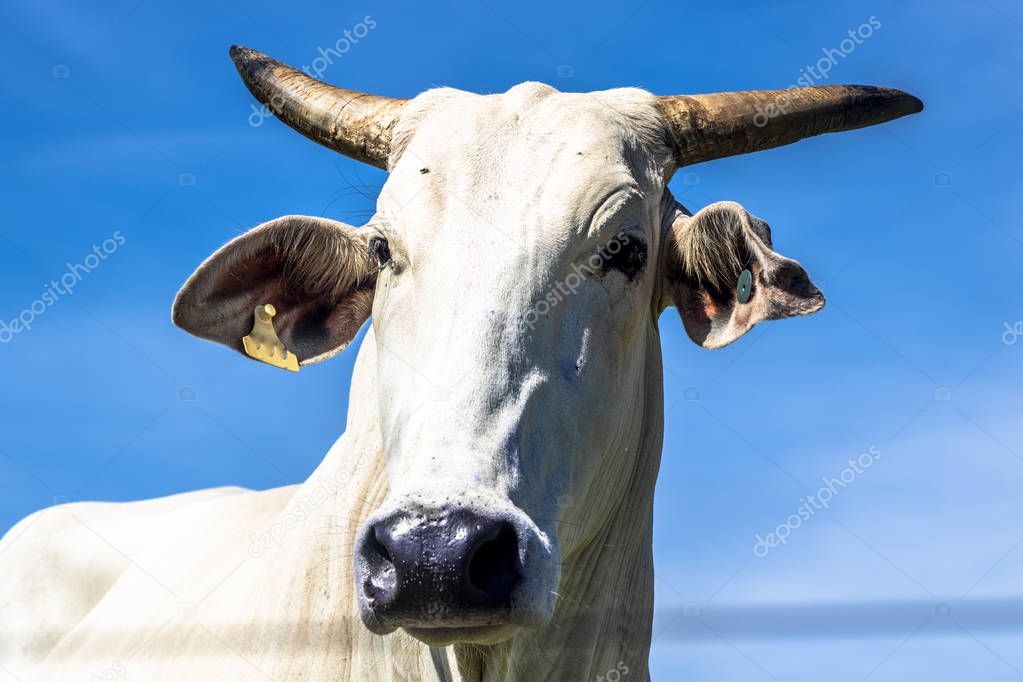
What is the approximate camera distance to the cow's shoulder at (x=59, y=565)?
282 inches

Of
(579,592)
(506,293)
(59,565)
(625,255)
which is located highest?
(506,293)

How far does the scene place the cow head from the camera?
3830mm

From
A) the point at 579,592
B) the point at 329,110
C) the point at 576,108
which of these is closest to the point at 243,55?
A: the point at 329,110

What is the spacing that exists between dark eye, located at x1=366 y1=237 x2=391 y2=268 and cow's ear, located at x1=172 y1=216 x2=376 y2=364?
0.55ft

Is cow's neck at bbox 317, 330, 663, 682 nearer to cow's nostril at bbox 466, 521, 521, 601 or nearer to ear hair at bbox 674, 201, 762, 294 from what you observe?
ear hair at bbox 674, 201, 762, 294

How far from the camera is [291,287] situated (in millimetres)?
5598

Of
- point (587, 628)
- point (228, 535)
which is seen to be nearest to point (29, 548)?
point (228, 535)

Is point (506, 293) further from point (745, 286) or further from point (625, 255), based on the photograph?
point (745, 286)

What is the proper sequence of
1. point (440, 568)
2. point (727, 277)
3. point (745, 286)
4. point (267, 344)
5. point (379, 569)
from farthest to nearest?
point (267, 344), point (727, 277), point (745, 286), point (379, 569), point (440, 568)

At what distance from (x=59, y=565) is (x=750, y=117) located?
177 inches

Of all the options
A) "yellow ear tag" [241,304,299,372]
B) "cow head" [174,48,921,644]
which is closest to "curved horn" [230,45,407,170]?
"cow head" [174,48,921,644]

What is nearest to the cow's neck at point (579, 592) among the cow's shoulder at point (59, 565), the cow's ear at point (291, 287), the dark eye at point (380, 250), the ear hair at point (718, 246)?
the cow's ear at point (291, 287)

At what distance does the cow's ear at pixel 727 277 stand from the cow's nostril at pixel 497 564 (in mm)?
1620

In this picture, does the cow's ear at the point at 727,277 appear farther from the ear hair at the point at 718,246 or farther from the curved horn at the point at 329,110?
the curved horn at the point at 329,110
